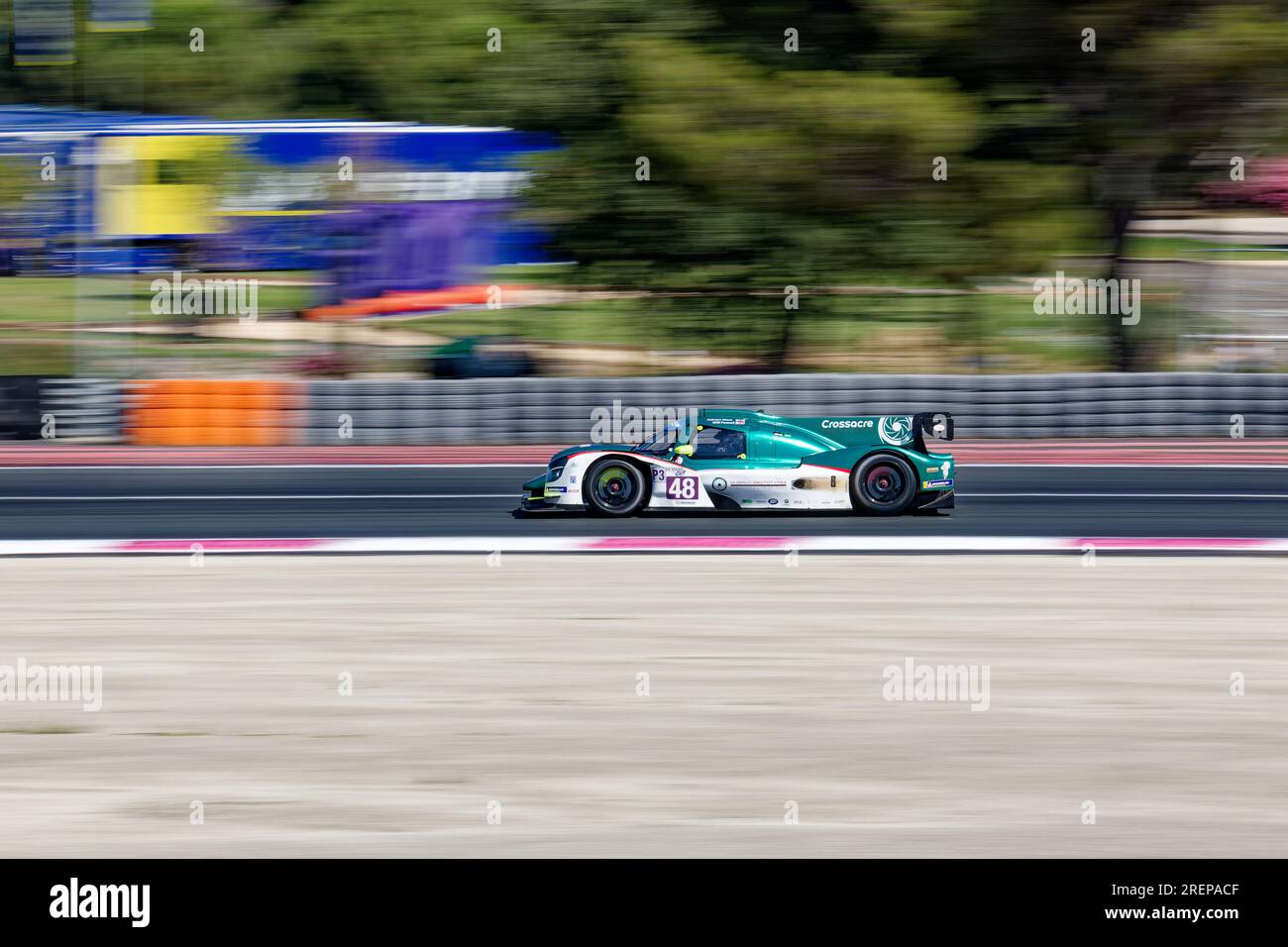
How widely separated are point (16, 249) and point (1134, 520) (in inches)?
838

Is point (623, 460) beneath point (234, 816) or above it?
above

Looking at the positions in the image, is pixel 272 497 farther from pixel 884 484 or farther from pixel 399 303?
pixel 399 303

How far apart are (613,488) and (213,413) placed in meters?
7.24

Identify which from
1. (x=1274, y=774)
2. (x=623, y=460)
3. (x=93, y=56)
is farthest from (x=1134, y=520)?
(x=93, y=56)

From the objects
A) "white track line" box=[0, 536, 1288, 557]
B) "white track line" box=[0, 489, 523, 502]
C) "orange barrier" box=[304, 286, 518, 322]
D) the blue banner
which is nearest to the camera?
"white track line" box=[0, 536, 1288, 557]

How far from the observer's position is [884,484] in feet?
40.3

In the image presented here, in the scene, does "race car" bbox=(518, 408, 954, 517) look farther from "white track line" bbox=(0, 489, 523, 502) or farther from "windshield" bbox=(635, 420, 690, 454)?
"white track line" bbox=(0, 489, 523, 502)

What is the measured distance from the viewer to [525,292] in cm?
2212

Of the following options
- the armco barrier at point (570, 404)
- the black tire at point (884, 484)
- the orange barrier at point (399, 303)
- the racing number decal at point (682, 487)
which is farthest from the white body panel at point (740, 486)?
the orange barrier at point (399, 303)

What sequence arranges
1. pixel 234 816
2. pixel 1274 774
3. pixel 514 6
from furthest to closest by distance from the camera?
pixel 514 6 → pixel 1274 774 → pixel 234 816

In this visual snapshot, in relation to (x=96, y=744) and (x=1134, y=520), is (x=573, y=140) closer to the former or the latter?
(x=1134, y=520)

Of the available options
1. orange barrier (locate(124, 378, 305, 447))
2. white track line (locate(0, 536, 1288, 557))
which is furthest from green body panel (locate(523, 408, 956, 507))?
orange barrier (locate(124, 378, 305, 447))

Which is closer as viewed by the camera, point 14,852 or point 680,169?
point 14,852

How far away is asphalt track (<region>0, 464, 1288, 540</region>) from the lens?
12.0 meters
